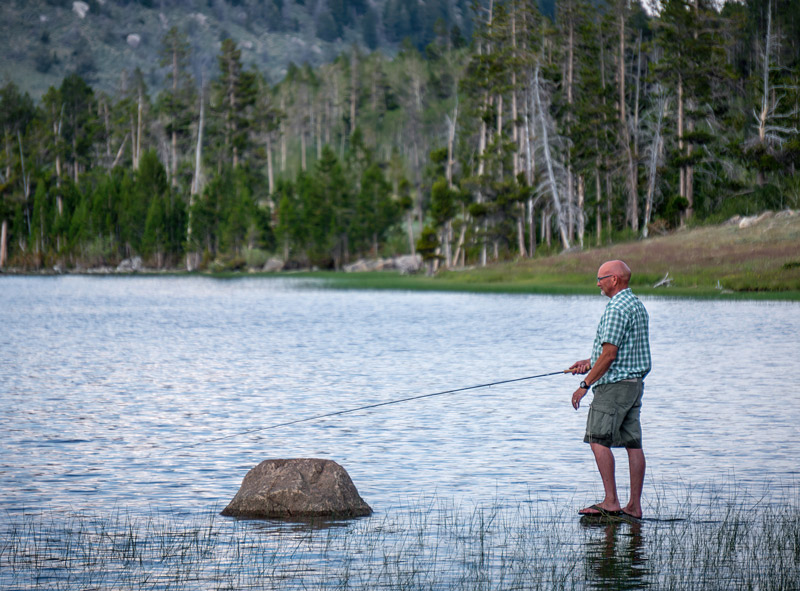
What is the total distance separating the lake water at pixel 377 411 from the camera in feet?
40.0

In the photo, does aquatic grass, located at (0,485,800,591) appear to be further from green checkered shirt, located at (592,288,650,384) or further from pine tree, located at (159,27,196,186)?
pine tree, located at (159,27,196,186)

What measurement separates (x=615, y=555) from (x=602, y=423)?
1253 mm

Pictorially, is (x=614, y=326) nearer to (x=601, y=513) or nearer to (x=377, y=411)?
(x=601, y=513)

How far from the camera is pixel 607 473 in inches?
395

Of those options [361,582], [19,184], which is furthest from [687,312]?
[19,184]

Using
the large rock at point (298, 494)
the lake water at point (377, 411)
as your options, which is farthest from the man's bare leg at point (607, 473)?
the large rock at point (298, 494)

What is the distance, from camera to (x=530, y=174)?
253ft

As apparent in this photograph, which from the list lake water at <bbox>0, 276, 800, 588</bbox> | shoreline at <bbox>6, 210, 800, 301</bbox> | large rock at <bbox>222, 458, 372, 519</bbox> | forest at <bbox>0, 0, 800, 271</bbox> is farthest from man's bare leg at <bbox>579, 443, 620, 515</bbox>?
forest at <bbox>0, 0, 800, 271</bbox>

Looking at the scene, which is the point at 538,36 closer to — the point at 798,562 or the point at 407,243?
the point at 407,243

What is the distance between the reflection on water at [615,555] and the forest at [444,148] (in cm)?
5631

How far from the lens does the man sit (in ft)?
31.6

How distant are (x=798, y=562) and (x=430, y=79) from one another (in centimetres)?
15252

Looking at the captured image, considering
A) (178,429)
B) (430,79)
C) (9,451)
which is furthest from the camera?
(430,79)

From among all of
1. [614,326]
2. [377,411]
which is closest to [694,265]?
[377,411]
